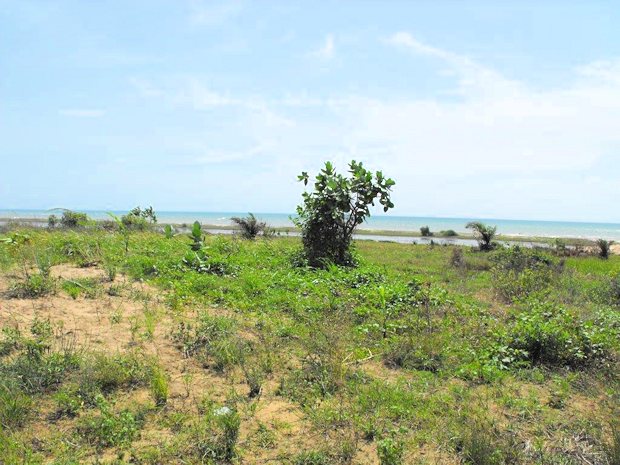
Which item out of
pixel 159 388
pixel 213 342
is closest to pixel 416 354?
pixel 213 342

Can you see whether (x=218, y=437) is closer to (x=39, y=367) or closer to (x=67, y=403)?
(x=67, y=403)

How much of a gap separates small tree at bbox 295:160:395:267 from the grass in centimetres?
271

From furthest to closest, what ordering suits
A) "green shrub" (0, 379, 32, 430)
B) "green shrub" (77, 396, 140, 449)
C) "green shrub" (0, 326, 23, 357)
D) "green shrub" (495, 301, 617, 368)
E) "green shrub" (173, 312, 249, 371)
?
"green shrub" (495, 301, 617, 368), "green shrub" (173, 312, 249, 371), "green shrub" (0, 326, 23, 357), "green shrub" (0, 379, 32, 430), "green shrub" (77, 396, 140, 449)

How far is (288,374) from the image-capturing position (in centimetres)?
461

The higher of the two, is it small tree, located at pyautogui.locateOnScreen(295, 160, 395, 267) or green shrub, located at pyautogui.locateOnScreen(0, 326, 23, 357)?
small tree, located at pyautogui.locateOnScreen(295, 160, 395, 267)

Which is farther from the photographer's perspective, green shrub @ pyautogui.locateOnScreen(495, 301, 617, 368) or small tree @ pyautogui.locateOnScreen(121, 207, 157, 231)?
small tree @ pyautogui.locateOnScreen(121, 207, 157, 231)

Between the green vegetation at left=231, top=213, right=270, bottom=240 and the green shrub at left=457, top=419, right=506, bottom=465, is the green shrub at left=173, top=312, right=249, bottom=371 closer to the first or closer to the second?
the green shrub at left=457, top=419, right=506, bottom=465

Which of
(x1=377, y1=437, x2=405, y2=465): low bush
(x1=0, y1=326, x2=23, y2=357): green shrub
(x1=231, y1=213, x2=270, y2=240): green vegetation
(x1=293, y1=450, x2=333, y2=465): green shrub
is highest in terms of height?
(x1=231, y1=213, x2=270, y2=240): green vegetation

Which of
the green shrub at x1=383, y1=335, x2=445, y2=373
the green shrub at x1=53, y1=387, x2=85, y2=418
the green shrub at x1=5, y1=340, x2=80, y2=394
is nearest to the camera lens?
the green shrub at x1=53, y1=387, x2=85, y2=418

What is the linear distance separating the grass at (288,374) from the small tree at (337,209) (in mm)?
2708

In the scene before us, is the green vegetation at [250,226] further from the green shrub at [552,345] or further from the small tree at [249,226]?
the green shrub at [552,345]

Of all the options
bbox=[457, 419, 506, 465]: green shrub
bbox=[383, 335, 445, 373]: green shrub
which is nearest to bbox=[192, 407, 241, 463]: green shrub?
bbox=[457, 419, 506, 465]: green shrub

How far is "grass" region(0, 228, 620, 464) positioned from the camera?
336cm

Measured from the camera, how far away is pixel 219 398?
405 centimetres
